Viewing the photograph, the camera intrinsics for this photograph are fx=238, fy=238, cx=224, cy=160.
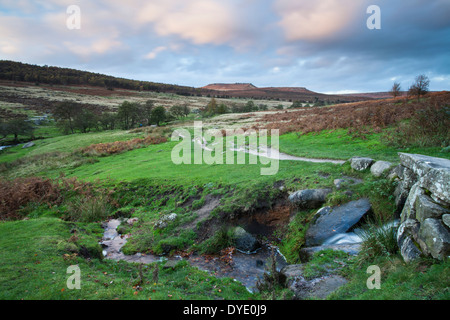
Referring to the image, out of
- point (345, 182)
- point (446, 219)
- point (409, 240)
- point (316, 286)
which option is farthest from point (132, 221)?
point (446, 219)

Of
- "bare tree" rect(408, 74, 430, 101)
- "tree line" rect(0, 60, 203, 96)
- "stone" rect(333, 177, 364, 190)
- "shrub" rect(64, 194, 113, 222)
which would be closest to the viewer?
"stone" rect(333, 177, 364, 190)

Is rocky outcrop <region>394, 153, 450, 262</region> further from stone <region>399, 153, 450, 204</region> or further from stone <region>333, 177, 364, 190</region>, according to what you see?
→ stone <region>333, 177, 364, 190</region>

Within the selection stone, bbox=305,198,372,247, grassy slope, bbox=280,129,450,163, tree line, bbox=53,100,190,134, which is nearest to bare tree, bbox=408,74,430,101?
grassy slope, bbox=280,129,450,163

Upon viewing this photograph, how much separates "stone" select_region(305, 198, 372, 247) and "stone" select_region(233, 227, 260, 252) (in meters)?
2.42

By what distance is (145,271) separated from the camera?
8766mm

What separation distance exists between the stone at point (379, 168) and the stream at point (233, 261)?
634cm

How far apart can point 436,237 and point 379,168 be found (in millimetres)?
7000

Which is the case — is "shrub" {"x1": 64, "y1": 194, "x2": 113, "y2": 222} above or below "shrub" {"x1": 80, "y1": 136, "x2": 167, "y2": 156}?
below

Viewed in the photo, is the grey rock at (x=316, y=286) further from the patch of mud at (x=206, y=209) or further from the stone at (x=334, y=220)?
the patch of mud at (x=206, y=209)

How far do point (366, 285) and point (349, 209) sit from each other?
524 cm

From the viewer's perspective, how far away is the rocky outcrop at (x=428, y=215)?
5.71m

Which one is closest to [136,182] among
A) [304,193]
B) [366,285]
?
[304,193]

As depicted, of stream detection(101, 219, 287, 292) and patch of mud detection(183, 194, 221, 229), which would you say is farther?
patch of mud detection(183, 194, 221, 229)

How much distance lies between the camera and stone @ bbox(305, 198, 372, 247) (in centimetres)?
998
